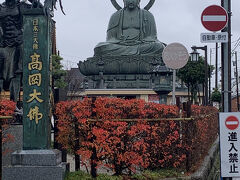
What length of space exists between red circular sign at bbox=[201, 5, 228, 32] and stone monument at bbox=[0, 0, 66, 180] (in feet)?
8.12

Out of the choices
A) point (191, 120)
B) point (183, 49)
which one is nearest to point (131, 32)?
point (183, 49)

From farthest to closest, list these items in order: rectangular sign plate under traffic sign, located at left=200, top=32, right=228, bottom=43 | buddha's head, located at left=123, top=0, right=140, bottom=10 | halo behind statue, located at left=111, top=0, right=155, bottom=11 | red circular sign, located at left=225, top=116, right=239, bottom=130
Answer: halo behind statue, located at left=111, top=0, right=155, bottom=11 < buddha's head, located at left=123, top=0, right=140, bottom=10 < rectangular sign plate under traffic sign, located at left=200, top=32, right=228, bottom=43 < red circular sign, located at left=225, top=116, right=239, bottom=130

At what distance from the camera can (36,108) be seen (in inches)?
253

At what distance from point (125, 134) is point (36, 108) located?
1431mm

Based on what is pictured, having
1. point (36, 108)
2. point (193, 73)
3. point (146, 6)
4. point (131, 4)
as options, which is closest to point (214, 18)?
point (36, 108)

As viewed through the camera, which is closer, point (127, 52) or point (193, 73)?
point (193, 73)

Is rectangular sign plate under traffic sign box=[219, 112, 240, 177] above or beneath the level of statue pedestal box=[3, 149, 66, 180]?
above

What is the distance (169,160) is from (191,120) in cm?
79

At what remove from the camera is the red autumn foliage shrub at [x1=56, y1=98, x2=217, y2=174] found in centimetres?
639

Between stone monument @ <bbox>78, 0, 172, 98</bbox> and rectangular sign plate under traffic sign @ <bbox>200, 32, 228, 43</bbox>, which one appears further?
stone monument @ <bbox>78, 0, 172, 98</bbox>

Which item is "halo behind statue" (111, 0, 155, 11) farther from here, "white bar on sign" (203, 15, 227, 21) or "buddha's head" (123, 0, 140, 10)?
"white bar on sign" (203, 15, 227, 21)

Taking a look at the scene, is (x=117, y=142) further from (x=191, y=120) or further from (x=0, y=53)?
(x=0, y=53)

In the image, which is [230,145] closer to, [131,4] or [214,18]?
[214,18]

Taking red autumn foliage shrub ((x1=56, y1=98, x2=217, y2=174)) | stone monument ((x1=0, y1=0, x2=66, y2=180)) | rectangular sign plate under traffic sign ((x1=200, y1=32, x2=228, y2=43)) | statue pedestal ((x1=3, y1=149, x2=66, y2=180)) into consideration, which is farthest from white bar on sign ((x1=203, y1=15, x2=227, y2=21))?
statue pedestal ((x1=3, y1=149, x2=66, y2=180))
